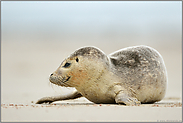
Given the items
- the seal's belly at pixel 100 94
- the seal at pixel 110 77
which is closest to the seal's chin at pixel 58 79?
the seal at pixel 110 77

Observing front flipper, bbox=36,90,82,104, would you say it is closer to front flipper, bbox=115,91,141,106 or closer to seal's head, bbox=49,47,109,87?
seal's head, bbox=49,47,109,87

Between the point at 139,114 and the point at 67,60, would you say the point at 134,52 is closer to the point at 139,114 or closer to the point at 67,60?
the point at 67,60

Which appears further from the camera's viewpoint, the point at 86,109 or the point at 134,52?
the point at 134,52

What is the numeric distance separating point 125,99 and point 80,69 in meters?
1.06

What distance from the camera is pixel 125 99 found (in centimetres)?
601

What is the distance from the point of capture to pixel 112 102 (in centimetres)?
640

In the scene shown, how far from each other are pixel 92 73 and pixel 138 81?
3.26 feet

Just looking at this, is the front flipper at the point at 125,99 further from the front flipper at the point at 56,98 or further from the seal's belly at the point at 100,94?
the front flipper at the point at 56,98

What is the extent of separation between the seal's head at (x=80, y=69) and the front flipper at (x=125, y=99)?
1.90ft

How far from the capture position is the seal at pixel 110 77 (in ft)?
20.4

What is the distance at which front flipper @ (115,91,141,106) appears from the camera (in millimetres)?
5935

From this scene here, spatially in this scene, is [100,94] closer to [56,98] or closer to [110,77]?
[110,77]

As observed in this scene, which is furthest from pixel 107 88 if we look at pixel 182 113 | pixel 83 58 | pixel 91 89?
pixel 182 113

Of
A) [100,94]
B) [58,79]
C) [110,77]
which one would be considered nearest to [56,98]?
[58,79]
